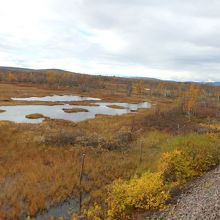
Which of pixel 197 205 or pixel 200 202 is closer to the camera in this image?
pixel 197 205

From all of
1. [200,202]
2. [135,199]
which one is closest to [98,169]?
[135,199]

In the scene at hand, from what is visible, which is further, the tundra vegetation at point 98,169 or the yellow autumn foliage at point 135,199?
the tundra vegetation at point 98,169

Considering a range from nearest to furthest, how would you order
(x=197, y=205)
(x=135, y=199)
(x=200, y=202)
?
(x=197, y=205), (x=200, y=202), (x=135, y=199)

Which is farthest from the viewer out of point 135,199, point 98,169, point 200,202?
point 98,169

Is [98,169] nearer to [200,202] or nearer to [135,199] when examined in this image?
[135,199]

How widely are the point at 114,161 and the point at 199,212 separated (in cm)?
1379

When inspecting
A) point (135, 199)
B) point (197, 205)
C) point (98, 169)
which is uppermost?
point (197, 205)

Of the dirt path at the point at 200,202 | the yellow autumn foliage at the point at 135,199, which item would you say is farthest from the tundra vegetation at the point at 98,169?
the dirt path at the point at 200,202

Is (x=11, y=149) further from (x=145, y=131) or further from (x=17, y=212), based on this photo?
(x=145, y=131)

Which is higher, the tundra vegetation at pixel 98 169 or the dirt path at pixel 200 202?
the dirt path at pixel 200 202

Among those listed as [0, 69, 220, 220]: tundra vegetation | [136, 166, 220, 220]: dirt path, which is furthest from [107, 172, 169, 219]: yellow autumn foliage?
[136, 166, 220, 220]: dirt path

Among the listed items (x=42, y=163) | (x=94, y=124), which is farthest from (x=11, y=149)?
(x=94, y=124)

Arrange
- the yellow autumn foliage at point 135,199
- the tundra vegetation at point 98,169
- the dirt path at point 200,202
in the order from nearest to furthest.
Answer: the dirt path at point 200,202, the yellow autumn foliage at point 135,199, the tundra vegetation at point 98,169

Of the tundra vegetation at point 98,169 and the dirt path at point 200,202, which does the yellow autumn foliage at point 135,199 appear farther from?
the dirt path at point 200,202
